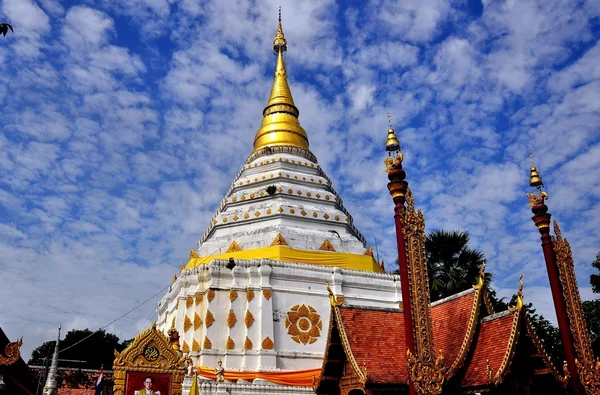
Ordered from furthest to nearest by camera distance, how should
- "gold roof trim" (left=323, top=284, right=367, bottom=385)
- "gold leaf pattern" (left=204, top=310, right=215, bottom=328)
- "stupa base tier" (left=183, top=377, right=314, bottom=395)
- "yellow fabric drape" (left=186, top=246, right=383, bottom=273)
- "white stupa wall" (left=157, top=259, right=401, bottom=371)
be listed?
"yellow fabric drape" (left=186, top=246, right=383, bottom=273), "gold leaf pattern" (left=204, top=310, right=215, bottom=328), "white stupa wall" (left=157, top=259, right=401, bottom=371), "stupa base tier" (left=183, top=377, right=314, bottom=395), "gold roof trim" (left=323, top=284, right=367, bottom=385)

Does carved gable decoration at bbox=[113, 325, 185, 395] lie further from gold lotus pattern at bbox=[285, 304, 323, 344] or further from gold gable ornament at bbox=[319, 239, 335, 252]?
gold gable ornament at bbox=[319, 239, 335, 252]

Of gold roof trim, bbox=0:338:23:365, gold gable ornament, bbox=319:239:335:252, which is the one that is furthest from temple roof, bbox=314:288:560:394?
gold gable ornament, bbox=319:239:335:252

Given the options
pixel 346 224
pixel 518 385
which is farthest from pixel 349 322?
pixel 346 224

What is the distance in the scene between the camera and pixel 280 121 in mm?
34312

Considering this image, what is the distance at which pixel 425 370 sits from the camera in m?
10.5

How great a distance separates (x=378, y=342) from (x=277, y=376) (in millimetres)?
9905

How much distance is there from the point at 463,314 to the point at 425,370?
2.55m

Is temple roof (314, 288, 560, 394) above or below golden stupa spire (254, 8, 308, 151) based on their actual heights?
below

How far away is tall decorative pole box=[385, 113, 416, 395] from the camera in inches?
424

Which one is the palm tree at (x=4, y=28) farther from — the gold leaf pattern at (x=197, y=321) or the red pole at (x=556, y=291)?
the gold leaf pattern at (x=197, y=321)

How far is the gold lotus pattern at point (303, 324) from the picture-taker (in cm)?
2389

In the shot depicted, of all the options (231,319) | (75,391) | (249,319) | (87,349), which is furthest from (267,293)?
(87,349)

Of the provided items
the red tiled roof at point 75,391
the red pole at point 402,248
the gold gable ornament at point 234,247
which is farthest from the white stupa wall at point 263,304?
the red pole at point 402,248

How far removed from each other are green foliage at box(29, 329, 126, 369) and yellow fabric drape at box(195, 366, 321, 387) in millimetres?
26160
